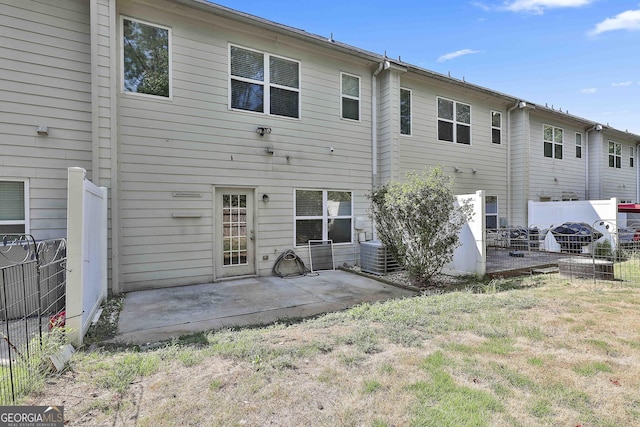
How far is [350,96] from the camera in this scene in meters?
8.91

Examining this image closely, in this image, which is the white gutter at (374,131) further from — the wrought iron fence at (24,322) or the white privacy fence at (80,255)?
the wrought iron fence at (24,322)

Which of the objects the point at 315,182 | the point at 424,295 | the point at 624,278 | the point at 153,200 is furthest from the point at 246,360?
the point at 624,278

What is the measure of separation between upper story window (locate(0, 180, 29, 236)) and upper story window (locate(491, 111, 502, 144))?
13.3 m

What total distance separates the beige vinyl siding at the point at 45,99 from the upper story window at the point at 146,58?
0.62m

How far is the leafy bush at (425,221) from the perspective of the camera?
630 centimetres

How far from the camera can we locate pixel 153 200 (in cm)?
630

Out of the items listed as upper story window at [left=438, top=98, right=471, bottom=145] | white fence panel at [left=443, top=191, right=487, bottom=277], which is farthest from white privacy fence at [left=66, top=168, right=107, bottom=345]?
upper story window at [left=438, top=98, right=471, bottom=145]

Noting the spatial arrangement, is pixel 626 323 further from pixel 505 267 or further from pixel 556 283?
pixel 505 267

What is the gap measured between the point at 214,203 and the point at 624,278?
8.73m

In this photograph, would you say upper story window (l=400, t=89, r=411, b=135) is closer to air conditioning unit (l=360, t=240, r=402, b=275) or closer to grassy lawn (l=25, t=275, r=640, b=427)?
air conditioning unit (l=360, t=240, r=402, b=275)

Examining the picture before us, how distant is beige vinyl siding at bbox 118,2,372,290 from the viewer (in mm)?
6180

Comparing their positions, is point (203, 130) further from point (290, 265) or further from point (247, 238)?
point (290, 265)

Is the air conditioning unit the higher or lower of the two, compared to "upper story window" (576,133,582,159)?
lower

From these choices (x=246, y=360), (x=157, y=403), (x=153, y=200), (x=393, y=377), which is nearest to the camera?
(x=157, y=403)
